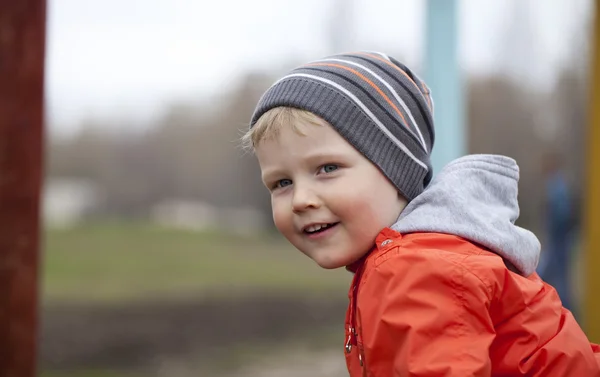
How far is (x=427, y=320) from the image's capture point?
121cm

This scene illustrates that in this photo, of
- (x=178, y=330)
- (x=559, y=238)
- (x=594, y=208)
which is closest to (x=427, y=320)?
(x=594, y=208)

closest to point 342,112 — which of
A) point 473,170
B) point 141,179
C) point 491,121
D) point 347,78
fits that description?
point 347,78

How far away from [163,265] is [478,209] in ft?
29.5

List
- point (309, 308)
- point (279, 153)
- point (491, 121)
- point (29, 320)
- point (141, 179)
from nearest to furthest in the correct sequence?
point (279, 153)
point (29, 320)
point (309, 308)
point (491, 121)
point (141, 179)

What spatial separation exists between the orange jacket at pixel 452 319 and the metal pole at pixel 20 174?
1234 mm

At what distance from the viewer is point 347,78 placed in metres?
1.52

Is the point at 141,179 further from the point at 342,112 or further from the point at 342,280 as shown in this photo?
the point at 342,112

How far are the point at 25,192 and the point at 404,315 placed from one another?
149 centimetres

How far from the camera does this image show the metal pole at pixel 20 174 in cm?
223

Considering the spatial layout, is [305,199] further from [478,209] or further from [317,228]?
[478,209]

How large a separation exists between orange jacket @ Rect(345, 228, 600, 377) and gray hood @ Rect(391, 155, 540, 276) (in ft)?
0.13

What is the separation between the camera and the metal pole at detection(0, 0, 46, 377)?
7.30 feet

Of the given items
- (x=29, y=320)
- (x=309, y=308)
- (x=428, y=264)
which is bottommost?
(x=309, y=308)

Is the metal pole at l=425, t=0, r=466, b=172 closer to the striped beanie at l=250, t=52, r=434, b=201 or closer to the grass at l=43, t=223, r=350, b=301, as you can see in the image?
the striped beanie at l=250, t=52, r=434, b=201
